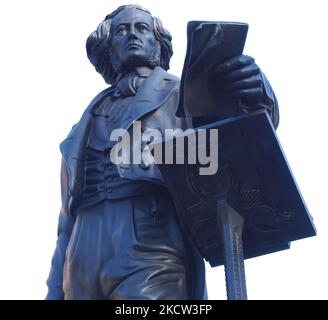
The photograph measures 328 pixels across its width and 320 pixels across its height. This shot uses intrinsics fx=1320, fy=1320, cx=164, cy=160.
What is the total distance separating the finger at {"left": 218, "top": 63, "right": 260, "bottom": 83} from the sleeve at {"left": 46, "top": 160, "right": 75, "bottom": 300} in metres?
1.32

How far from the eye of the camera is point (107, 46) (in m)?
8.59

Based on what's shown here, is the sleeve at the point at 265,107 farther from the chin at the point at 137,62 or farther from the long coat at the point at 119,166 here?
the chin at the point at 137,62

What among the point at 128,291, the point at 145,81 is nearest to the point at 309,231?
the point at 128,291

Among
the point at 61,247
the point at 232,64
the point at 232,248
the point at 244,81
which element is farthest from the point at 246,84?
the point at 61,247

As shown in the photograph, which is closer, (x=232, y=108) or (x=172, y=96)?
(x=232, y=108)

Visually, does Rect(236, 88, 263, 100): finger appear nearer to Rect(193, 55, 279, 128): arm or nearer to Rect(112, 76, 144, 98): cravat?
Rect(193, 55, 279, 128): arm

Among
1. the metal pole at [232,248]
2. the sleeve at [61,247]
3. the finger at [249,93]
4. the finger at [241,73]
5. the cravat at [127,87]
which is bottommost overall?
the metal pole at [232,248]

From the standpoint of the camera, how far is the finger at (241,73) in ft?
23.7

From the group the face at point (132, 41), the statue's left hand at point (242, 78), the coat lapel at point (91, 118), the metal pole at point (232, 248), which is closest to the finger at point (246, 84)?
the statue's left hand at point (242, 78)

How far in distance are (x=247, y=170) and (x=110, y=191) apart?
0.95m

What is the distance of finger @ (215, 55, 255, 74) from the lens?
7.23m
